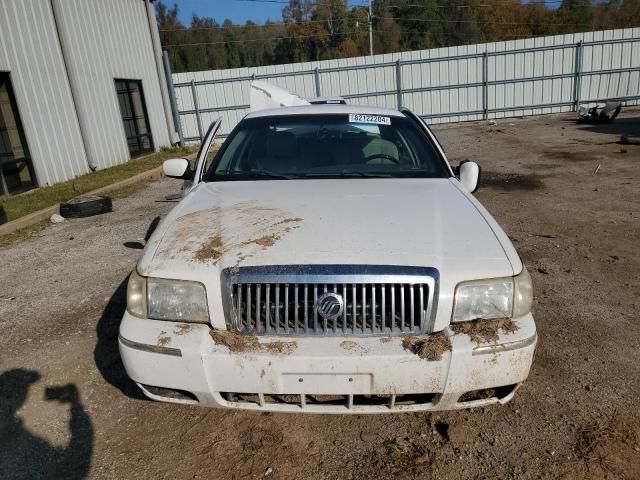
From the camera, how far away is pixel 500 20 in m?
53.8

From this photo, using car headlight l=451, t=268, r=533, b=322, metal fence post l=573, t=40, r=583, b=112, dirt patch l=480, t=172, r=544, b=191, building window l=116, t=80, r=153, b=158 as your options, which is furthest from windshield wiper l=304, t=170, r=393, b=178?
metal fence post l=573, t=40, r=583, b=112

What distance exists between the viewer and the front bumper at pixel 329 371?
1.84 metres

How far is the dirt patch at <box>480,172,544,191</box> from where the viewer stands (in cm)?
746

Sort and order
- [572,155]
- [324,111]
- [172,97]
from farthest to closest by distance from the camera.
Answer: [172,97] → [572,155] → [324,111]

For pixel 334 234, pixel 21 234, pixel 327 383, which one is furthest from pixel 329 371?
pixel 21 234

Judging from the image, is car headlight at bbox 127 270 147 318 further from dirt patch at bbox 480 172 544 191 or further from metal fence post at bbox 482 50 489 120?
metal fence post at bbox 482 50 489 120

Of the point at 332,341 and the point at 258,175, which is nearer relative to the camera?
the point at 332,341

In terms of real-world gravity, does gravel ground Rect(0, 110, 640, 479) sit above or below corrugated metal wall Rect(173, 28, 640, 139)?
below

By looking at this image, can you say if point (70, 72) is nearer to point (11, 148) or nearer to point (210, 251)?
point (11, 148)

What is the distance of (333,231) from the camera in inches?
86.2

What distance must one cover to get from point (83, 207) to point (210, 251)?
5714 millimetres

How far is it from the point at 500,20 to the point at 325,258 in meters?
61.6

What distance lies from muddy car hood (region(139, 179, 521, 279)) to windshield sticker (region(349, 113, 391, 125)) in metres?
0.79

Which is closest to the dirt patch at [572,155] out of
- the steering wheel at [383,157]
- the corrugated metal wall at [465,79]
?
the steering wheel at [383,157]
